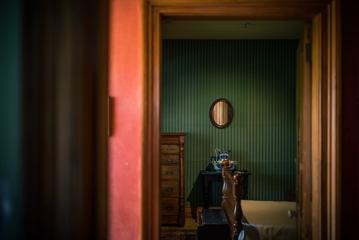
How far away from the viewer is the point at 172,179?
5727 millimetres

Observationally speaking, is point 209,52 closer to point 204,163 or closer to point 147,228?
point 204,163

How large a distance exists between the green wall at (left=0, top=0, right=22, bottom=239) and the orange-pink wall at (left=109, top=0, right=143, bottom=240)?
1578 millimetres

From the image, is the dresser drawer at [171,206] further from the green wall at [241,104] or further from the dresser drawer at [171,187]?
the green wall at [241,104]

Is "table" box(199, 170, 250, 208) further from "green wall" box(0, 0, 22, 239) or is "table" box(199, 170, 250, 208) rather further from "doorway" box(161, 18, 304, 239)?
"green wall" box(0, 0, 22, 239)

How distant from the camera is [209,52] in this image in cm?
632

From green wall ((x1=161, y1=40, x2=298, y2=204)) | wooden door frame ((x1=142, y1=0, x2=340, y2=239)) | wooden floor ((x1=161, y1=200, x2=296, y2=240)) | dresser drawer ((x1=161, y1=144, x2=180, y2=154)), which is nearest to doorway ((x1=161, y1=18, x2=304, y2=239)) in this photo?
green wall ((x1=161, y1=40, x2=298, y2=204))

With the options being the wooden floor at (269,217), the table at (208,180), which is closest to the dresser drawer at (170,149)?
the table at (208,180)

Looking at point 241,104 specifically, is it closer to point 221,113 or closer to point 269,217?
point 221,113

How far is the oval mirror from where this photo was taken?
629cm

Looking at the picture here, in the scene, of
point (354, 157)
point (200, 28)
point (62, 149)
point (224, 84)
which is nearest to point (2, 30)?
point (62, 149)

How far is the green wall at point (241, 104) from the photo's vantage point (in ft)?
20.5

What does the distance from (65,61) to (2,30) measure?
71 millimetres

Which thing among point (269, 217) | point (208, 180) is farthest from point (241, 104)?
point (269, 217)

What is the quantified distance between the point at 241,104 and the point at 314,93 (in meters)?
4.23
